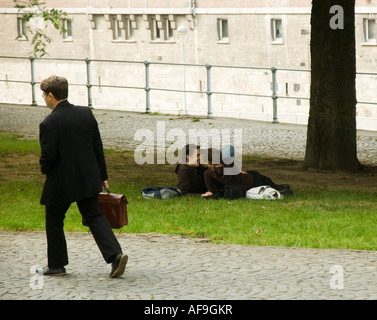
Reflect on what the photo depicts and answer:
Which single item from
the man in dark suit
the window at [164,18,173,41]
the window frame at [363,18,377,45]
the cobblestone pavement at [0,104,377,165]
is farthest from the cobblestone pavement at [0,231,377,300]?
the window at [164,18,173,41]

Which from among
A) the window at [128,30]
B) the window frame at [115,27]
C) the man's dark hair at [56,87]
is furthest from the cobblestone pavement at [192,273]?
the window frame at [115,27]

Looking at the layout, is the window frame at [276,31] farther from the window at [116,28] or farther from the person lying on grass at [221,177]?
the person lying on grass at [221,177]

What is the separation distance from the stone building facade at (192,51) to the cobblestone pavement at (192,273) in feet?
108

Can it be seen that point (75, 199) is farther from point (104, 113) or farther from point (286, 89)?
point (286, 89)

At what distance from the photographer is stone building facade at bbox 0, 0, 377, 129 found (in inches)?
1872

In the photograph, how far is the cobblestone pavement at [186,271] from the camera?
7816mm

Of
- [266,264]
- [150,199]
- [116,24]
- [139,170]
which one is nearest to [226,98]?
[116,24]

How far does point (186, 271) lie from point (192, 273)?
0.10 m

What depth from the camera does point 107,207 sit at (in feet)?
28.4

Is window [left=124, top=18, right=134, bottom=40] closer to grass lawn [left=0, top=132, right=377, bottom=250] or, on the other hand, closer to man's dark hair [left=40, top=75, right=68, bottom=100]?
grass lawn [left=0, top=132, right=377, bottom=250]

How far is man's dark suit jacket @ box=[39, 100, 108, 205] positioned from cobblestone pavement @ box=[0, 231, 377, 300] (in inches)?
27.1

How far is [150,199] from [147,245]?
110 inches

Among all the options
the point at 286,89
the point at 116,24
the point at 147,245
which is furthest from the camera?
the point at 116,24

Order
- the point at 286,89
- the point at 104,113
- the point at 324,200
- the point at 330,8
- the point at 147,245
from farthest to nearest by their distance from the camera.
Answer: the point at 286,89, the point at 104,113, the point at 330,8, the point at 324,200, the point at 147,245
